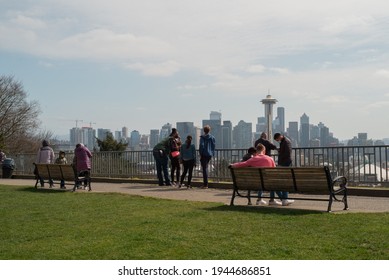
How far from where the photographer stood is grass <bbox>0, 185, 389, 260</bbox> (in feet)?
23.5

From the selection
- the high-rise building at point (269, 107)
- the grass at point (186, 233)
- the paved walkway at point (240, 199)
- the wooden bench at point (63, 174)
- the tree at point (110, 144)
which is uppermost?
the high-rise building at point (269, 107)

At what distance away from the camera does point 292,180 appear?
1130 centimetres

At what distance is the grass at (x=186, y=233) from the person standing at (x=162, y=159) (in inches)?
248

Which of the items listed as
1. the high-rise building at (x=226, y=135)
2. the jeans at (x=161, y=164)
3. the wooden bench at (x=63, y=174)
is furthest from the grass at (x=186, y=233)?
the high-rise building at (x=226, y=135)

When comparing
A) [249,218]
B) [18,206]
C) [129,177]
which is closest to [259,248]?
[249,218]

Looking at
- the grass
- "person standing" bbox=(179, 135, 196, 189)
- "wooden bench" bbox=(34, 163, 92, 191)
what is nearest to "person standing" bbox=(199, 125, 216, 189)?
"person standing" bbox=(179, 135, 196, 189)

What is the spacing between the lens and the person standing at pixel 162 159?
18703 mm

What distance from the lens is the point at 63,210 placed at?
38.9 ft

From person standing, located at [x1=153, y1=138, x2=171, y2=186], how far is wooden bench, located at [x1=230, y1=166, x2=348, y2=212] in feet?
21.8

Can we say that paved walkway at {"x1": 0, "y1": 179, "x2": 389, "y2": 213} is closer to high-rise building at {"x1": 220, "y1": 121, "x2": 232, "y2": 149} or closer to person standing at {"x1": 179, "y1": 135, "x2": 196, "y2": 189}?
person standing at {"x1": 179, "y1": 135, "x2": 196, "y2": 189}

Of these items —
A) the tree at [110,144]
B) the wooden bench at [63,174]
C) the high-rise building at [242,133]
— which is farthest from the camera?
the tree at [110,144]

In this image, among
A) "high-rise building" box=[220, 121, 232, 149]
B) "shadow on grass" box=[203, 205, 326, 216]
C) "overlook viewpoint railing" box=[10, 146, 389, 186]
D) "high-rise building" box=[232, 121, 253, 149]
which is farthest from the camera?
"high-rise building" box=[232, 121, 253, 149]

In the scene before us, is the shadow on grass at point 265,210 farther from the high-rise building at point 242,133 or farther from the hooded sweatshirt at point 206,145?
the high-rise building at point 242,133

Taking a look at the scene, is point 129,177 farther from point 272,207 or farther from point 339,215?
point 339,215
